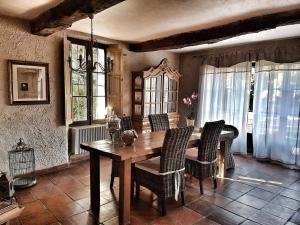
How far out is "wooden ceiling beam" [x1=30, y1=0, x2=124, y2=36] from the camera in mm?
2090

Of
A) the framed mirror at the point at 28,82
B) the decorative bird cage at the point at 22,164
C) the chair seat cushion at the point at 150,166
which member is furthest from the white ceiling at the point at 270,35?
the decorative bird cage at the point at 22,164

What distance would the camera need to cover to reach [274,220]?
8.02ft

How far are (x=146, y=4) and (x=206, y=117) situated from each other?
3.45 metres

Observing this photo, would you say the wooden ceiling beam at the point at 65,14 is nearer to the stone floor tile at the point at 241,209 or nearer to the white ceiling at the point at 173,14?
the white ceiling at the point at 173,14

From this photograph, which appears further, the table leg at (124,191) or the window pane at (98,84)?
the window pane at (98,84)

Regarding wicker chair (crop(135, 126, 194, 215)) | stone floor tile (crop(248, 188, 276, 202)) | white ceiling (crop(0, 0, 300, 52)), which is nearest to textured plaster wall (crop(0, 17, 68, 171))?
white ceiling (crop(0, 0, 300, 52))

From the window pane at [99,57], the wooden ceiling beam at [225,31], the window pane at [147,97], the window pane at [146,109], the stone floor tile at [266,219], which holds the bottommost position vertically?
the stone floor tile at [266,219]

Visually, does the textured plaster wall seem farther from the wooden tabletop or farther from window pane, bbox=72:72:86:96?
the wooden tabletop

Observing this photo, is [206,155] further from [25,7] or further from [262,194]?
[25,7]

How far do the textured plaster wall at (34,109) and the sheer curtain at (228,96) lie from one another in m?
3.22

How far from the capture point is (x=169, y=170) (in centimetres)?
250

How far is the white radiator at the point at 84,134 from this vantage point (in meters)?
3.99

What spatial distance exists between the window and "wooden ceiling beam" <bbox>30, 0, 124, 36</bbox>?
3.03ft

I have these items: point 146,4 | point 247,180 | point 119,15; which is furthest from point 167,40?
point 247,180
